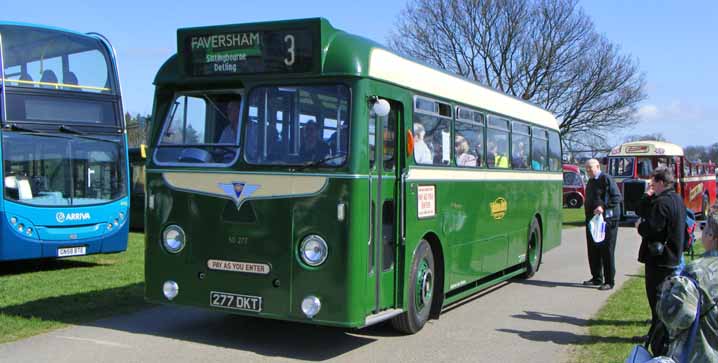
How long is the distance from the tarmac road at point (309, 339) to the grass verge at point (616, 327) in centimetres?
16

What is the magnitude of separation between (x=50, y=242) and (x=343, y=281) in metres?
7.72

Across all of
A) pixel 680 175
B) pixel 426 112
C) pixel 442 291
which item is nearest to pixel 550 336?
pixel 442 291

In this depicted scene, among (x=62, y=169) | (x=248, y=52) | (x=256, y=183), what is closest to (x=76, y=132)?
(x=62, y=169)

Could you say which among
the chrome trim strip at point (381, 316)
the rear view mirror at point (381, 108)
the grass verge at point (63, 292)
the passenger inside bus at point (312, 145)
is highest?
the rear view mirror at point (381, 108)

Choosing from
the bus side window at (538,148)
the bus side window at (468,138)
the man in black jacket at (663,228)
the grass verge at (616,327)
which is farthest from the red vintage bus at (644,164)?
the man in black jacket at (663,228)

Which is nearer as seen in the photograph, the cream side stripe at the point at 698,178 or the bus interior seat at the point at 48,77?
the bus interior seat at the point at 48,77

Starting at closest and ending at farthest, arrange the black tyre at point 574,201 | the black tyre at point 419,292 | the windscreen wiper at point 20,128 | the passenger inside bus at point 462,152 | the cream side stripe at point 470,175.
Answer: the black tyre at point 419,292, the cream side stripe at point 470,175, the passenger inside bus at point 462,152, the windscreen wiper at point 20,128, the black tyre at point 574,201

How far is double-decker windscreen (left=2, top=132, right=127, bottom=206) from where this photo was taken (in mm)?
12393

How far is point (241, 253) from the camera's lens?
7309mm

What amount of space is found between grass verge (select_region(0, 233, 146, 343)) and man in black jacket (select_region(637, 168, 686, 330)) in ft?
20.3

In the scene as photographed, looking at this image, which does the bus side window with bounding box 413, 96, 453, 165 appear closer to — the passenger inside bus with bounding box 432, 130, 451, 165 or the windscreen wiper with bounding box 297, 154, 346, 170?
the passenger inside bus with bounding box 432, 130, 451, 165

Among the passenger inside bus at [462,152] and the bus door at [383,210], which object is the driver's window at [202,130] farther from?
the passenger inside bus at [462,152]

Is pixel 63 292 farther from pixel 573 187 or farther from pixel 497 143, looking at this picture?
pixel 573 187

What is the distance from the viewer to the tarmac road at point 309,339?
7.21 metres
